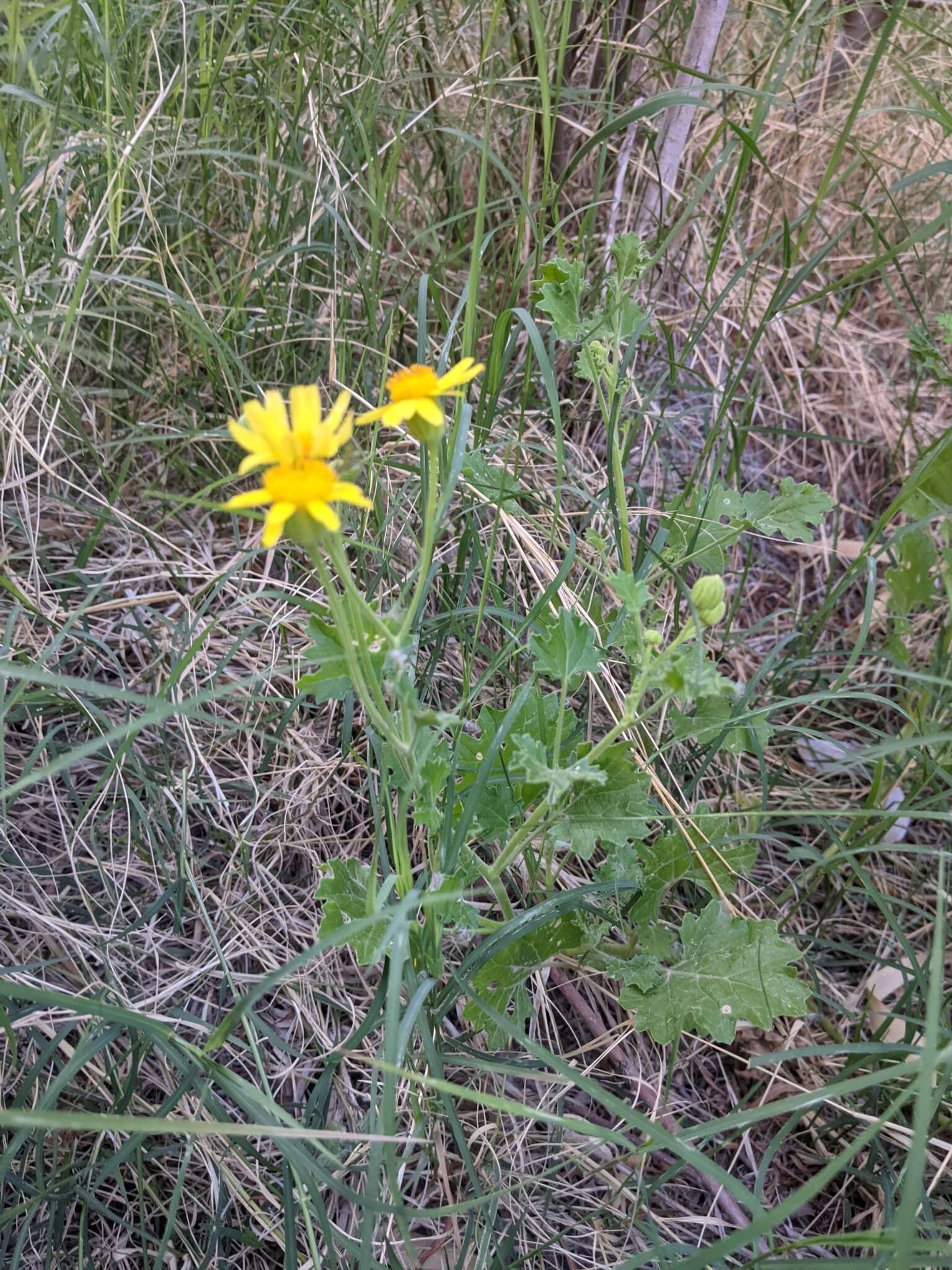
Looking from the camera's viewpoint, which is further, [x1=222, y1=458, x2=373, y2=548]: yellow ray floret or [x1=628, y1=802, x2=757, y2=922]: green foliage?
[x1=628, y1=802, x2=757, y2=922]: green foliage

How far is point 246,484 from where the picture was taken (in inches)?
72.9

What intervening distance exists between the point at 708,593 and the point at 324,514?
431 mm

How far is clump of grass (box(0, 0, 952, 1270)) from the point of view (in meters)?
1.21

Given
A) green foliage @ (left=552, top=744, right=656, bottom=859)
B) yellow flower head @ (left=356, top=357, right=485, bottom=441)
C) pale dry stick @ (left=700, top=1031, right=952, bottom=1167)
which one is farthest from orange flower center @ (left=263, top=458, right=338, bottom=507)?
pale dry stick @ (left=700, top=1031, right=952, bottom=1167)

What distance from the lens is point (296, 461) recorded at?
0.88 m

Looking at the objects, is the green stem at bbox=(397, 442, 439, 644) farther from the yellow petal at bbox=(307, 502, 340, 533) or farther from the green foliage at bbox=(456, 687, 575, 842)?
the green foliage at bbox=(456, 687, 575, 842)

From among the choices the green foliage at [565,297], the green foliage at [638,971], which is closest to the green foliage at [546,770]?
the green foliage at [638,971]

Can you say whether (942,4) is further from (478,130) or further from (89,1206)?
(89,1206)

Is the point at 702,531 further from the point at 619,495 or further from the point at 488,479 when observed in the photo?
the point at 488,479

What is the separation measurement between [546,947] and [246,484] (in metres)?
1.04

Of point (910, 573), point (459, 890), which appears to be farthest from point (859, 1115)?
point (910, 573)

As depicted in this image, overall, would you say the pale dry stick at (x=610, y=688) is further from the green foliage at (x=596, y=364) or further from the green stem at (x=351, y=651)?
the green stem at (x=351, y=651)

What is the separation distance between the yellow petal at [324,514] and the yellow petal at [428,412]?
0.18 m

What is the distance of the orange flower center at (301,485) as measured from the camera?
86 cm
